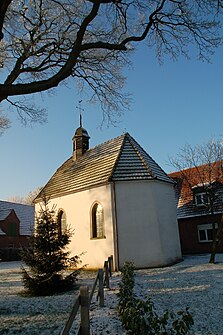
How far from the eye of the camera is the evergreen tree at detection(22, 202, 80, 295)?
35.9 feet

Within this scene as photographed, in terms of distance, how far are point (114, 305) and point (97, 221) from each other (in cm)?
1013

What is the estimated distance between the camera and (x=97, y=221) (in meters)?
18.1

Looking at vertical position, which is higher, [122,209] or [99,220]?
[122,209]

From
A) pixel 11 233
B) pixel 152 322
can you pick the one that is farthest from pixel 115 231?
pixel 11 233

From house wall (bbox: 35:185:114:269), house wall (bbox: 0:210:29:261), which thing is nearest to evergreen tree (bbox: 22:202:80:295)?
house wall (bbox: 35:185:114:269)

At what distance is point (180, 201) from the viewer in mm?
25984

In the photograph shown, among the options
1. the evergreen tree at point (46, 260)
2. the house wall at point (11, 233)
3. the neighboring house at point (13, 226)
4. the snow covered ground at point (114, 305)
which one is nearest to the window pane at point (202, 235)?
the snow covered ground at point (114, 305)

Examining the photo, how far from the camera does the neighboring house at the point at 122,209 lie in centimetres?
1656

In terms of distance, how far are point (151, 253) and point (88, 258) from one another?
391 centimetres

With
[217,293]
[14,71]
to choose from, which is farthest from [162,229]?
[14,71]

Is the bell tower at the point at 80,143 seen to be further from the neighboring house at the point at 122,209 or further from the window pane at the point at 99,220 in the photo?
the window pane at the point at 99,220

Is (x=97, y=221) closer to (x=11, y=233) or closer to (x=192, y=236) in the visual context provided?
(x=192, y=236)

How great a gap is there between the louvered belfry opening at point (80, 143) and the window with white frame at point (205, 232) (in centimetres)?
1172

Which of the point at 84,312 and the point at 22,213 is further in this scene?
the point at 22,213
